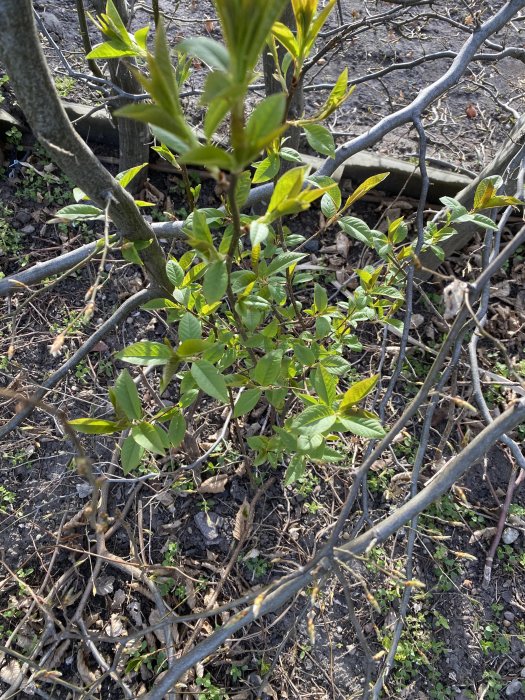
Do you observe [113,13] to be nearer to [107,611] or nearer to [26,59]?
[26,59]

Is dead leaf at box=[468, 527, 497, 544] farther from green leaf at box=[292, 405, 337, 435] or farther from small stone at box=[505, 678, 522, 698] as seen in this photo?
green leaf at box=[292, 405, 337, 435]

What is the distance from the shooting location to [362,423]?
1.14 m

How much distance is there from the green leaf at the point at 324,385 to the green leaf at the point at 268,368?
0.09m

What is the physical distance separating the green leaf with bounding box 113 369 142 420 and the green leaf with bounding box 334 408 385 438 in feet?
1.52

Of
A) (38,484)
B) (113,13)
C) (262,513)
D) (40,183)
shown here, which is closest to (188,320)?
(113,13)

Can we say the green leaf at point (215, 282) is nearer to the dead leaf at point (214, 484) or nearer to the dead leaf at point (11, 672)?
the dead leaf at point (214, 484)

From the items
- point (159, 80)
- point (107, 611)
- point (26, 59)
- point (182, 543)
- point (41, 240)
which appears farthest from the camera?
point (41, 240)

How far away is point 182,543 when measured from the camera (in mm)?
2143

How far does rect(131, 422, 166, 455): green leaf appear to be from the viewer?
1.17 m

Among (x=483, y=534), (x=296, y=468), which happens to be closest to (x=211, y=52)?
(x=296, y=468)

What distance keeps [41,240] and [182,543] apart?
1728 mm

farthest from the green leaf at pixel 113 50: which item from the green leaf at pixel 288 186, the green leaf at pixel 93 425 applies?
the green leaf at pixel 93 425

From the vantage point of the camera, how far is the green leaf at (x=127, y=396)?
1.16 metres

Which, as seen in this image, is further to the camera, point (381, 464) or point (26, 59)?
Answer: point (381, 464)
